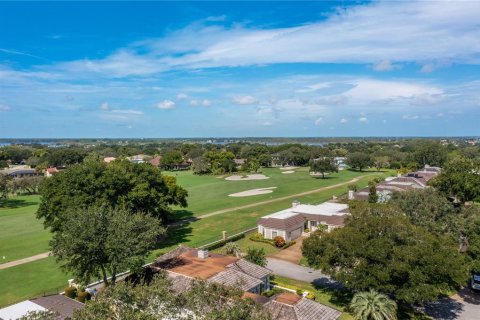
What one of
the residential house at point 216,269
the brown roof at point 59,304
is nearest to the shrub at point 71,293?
the brown roof at point 59,304

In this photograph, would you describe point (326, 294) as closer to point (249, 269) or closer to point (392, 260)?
point (249, 269)

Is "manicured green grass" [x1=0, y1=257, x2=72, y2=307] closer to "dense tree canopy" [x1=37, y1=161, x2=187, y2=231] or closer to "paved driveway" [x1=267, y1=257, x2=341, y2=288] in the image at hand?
"dense tree canopy" [x1=37, y1=161, x2=187, y2=231]

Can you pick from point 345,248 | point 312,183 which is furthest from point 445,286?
point 312,183

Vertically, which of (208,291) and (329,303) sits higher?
(208,291)

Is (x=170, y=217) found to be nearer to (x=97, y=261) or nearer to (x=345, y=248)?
(x=97, y=261)

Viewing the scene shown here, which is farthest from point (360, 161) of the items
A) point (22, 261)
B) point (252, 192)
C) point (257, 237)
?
point (22, 261)

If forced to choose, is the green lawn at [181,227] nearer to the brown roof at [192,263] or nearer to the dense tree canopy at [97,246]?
the dense tree canopy at [97,246]
